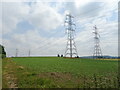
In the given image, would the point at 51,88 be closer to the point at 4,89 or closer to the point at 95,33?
the point at 4,89

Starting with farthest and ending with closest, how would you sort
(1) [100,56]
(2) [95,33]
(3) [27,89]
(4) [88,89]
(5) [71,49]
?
(2) [95,33]
(1) [100,56]
(5) [71,49]
(3) [27,89]
(4) [88,89]

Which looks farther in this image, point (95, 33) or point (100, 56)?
point (95, 33)

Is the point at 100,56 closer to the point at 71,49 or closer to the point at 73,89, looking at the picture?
the point at 71,49

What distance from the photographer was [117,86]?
23.1 ft

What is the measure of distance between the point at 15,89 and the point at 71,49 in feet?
159

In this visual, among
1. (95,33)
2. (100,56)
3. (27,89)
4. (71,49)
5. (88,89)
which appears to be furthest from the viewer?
(95,33)

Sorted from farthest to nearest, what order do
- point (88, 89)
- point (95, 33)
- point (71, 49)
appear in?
point (95, 33) → point (71, 49) → point (88, 89)

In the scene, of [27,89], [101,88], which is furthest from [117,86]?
[27,89]

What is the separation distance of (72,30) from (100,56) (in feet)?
48.7

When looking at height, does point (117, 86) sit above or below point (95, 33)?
below

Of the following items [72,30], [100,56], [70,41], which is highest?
[72,30]

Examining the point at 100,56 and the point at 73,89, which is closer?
the point at 73,89

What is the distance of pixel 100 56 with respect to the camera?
60312 millimetres

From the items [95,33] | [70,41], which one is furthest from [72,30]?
[95,33]
